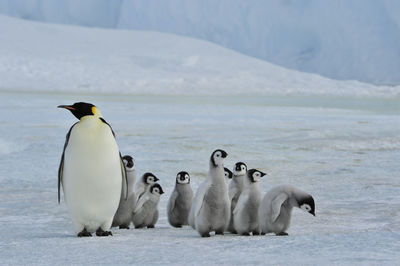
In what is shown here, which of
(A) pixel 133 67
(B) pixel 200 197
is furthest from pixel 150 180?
(A) pixel 133 67

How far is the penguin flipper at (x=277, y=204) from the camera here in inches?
118

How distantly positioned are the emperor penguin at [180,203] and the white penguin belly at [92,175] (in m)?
0.57

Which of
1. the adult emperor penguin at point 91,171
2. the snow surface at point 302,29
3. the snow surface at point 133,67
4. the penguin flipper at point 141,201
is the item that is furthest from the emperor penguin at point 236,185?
the snow surface at point 302,29

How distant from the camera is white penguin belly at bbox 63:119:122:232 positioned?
288 cm

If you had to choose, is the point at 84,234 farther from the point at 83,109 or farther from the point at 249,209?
the point at 249,209

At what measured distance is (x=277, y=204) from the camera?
118 inches

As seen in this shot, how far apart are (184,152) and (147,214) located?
317cm

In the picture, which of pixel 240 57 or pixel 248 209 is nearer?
pixel 248 209

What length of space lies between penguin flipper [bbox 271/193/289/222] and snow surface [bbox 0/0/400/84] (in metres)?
22.6

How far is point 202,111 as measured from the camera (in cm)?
1245

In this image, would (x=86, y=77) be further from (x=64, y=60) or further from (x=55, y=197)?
(x=55, y=197)

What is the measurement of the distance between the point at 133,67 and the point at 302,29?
26.4 feet

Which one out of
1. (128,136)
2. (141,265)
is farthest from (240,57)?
(141,265)

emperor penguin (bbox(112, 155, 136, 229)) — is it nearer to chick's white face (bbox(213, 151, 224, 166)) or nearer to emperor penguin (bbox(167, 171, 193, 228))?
emperor penguin (bbox(167, 171, 193, 228))
